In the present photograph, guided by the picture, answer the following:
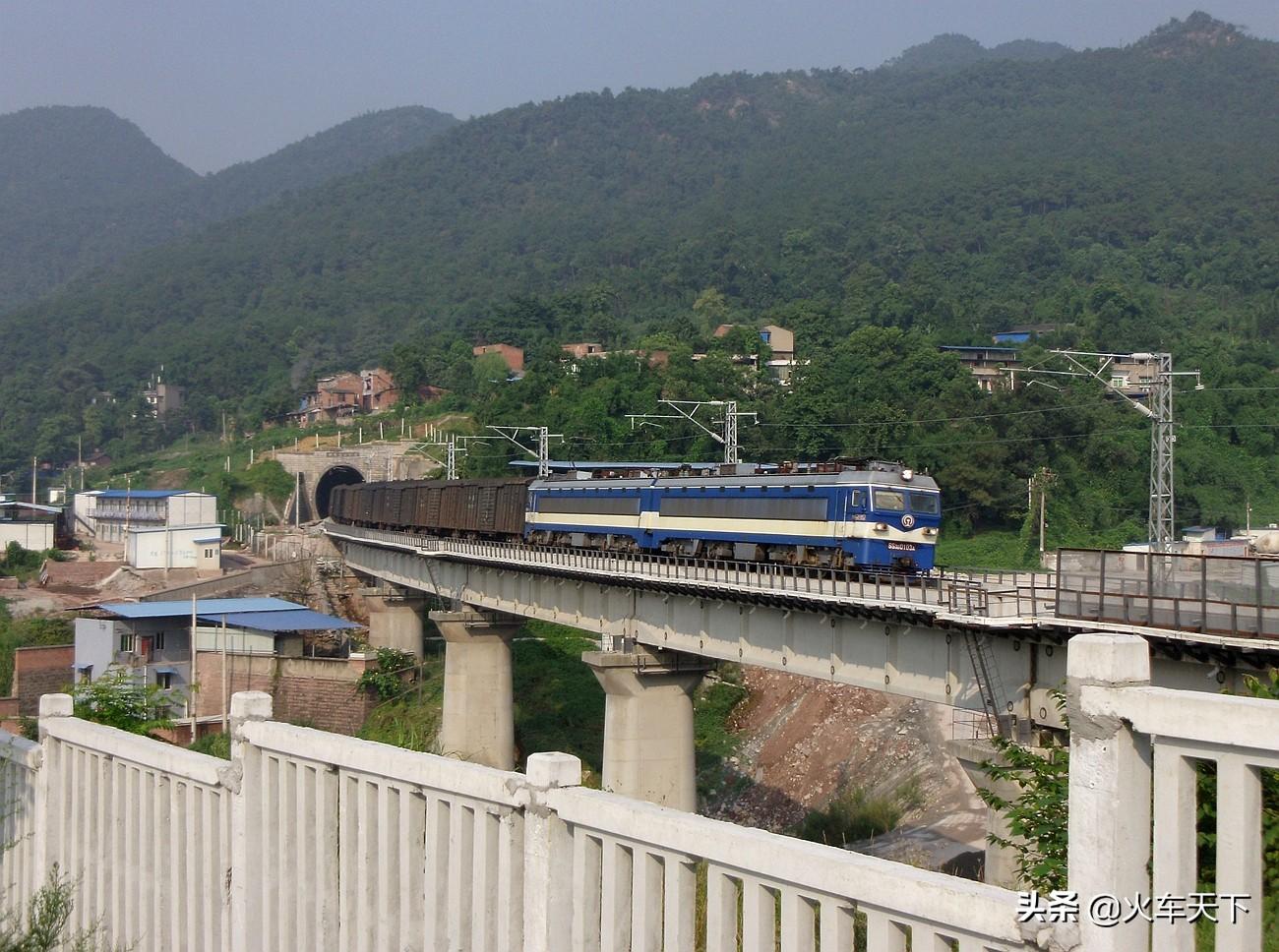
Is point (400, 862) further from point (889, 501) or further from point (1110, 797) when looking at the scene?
point (889, 501)

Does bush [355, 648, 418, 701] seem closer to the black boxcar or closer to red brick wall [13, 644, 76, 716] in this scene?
the black boxcar

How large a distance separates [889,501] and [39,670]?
132 feet

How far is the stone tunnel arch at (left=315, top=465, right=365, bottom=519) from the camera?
368 feet

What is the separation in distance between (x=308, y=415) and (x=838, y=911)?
145m

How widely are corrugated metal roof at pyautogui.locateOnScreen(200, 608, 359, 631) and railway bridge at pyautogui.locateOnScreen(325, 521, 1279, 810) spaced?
21.3ft

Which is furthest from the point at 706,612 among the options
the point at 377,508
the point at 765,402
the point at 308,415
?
the point at 308,415

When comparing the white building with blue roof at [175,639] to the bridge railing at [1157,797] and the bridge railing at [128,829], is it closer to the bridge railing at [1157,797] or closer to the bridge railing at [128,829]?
the bridge railing at [128,829]

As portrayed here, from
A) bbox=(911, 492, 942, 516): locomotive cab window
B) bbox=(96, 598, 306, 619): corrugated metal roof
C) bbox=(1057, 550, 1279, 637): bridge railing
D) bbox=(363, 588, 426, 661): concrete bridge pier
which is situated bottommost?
bbox=(363, 588, 426, 661): concrete bridge pier

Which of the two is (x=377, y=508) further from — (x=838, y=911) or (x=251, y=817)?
(x=838, y=911)

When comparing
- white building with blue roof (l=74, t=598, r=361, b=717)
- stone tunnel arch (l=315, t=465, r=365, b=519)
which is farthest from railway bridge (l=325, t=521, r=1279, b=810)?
stone tunnel arch (l=315, t=465, r=365, b=519)

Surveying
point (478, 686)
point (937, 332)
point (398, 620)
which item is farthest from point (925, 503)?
point (937, 332)

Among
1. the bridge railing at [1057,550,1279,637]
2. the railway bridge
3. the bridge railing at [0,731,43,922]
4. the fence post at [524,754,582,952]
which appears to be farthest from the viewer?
the railway bridge

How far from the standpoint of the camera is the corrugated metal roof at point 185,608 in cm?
5875

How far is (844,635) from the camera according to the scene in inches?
1224
